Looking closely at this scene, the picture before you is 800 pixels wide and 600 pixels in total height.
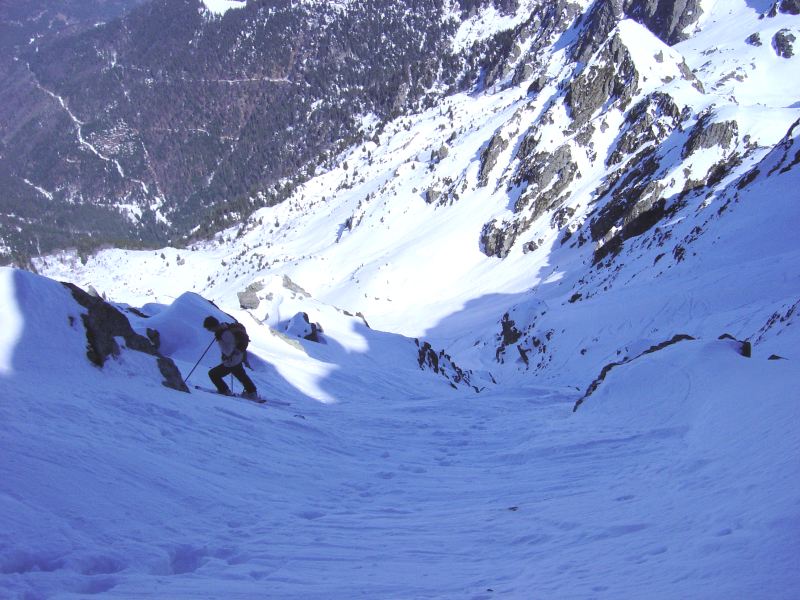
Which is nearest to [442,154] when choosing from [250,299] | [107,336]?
[250,299]

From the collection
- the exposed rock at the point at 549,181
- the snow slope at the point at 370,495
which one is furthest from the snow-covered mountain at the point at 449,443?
the exposed rock at the point at 549,181

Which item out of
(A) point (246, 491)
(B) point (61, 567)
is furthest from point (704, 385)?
(B) point (61, 567)

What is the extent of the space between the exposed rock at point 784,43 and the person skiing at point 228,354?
287ft

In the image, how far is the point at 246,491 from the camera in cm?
548

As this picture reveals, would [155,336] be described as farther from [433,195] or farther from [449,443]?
[433,195]

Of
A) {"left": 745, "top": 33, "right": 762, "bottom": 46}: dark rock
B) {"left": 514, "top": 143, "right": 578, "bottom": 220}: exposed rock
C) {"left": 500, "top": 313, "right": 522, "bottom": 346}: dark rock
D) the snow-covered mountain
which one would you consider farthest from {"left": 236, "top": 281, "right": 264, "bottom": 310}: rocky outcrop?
{"left": 745, "top": 33, "right": 762, "bottom": 46}: dark rock

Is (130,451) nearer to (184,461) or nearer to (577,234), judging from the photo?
(184,461)

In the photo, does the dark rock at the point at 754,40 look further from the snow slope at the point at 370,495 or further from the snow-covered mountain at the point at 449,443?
the snow slope at the point at 370,495

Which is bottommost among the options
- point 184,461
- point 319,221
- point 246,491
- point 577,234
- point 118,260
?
point 246,491

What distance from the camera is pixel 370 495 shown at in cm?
604

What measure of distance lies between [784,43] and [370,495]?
297 ft

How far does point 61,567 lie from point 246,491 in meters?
2.14

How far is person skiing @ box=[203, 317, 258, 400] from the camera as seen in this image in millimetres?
8531

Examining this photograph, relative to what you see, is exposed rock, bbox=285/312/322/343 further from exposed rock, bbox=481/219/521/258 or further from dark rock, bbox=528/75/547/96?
dark rock, bbox=528/75/547/96
